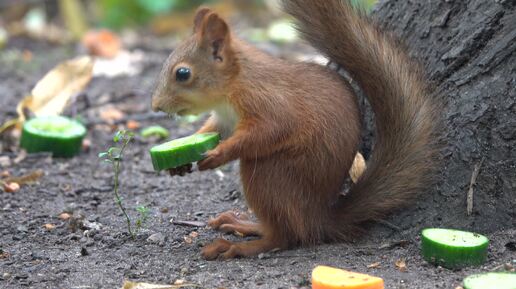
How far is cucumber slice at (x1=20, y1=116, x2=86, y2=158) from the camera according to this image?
155 inches

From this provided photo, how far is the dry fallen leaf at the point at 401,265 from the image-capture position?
247cm

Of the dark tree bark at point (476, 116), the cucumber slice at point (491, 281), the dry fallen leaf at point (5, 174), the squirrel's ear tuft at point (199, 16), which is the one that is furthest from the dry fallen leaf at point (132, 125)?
the cucumber slice at point (491, 281)

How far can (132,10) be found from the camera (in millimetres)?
7918

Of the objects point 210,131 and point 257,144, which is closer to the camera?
point 257,144

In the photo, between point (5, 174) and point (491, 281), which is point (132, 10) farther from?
point (491, 281)

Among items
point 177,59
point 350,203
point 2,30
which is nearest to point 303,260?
point 350,203

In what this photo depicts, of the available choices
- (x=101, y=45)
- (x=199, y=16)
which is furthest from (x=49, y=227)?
(x=101, y=45)

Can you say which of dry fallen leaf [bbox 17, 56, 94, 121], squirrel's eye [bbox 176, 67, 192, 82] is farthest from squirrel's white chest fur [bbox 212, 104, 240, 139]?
dry fallen leaf [bbox 17, 56, 94, 121]

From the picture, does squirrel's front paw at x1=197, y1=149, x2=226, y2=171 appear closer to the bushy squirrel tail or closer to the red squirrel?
the red squirrel

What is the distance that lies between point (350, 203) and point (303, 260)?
0.98 ft

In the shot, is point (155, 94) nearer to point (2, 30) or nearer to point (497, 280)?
point (497, 280)

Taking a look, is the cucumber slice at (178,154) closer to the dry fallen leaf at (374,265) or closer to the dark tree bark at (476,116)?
the dry fallen leaf at (374,265)

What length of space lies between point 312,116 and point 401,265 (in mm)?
548

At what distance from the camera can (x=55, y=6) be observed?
28.6 feet
